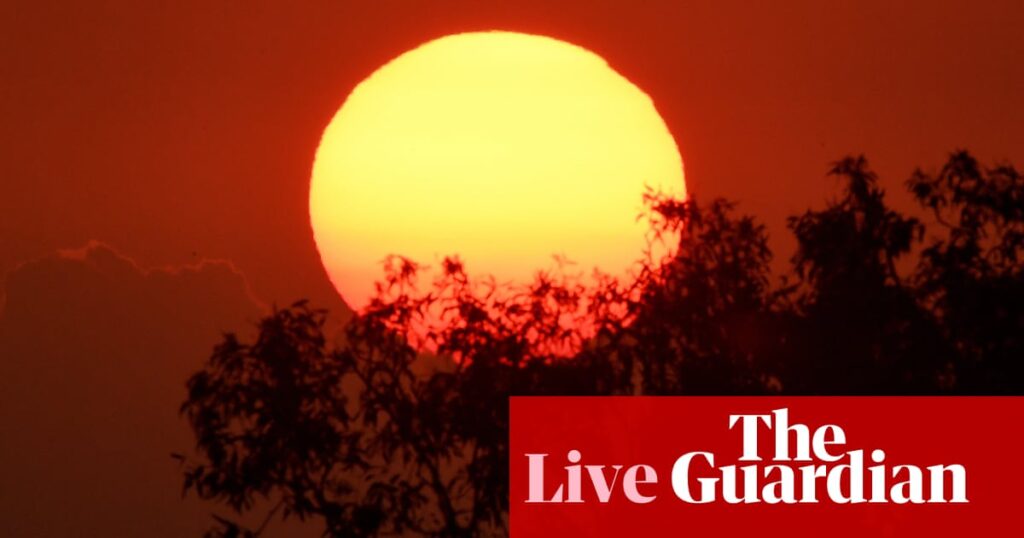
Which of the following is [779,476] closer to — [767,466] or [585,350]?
[767,466]

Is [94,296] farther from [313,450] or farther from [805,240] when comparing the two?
[805,240]

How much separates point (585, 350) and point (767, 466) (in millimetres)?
2260

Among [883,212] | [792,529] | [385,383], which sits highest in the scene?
[883,212]

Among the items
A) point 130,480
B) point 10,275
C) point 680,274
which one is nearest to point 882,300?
point 680,274

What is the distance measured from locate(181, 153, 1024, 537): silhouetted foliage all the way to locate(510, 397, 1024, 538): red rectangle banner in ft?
0.87

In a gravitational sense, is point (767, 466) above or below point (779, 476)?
above

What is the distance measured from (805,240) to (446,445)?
4.38 metres

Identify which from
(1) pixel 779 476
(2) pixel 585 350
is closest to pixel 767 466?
(1) pixel 779 476

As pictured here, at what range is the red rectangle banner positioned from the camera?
2112 cm

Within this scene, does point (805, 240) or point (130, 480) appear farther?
point (130, 480)

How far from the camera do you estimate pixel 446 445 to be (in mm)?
22281

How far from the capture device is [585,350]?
2209cm

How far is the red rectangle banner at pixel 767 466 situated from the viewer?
21125 millimetres

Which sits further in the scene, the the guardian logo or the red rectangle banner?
the the guardian logo
